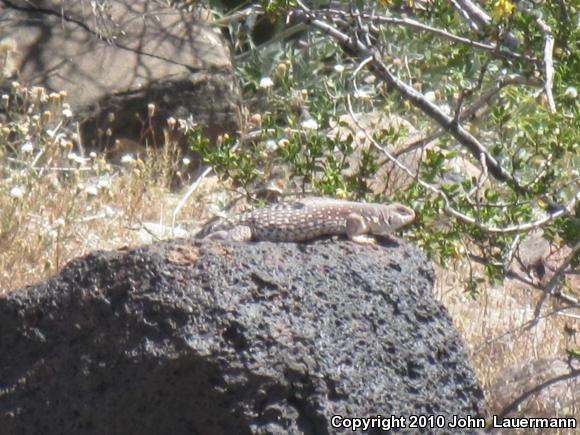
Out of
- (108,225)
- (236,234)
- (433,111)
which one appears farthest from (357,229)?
(108,225)

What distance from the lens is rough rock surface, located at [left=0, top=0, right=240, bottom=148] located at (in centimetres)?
900

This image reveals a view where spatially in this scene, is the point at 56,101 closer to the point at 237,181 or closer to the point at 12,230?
the point at 12,230

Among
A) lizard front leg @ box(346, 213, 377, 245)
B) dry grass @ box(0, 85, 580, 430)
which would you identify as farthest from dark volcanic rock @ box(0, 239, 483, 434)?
dry grass @ box(0, 85, 580, 430)

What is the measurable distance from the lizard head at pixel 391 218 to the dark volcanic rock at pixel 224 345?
44 centimetres

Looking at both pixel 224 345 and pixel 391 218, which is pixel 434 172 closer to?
pixel 391 218

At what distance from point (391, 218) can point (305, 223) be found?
37 centimetres

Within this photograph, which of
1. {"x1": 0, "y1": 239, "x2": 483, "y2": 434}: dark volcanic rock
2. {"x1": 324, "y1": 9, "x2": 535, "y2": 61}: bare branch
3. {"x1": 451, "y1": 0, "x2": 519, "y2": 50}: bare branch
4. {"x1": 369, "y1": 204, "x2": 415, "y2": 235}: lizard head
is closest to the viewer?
{"x1": 0, "y1": 239, "x2": 483, "y2": 434}: dark volcanic rock

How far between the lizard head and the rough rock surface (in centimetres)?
435

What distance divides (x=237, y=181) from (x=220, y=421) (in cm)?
212

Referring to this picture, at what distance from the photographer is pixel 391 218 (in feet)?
15.2

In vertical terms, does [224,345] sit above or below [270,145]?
below

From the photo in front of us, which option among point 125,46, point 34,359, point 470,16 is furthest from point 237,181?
point 125,46

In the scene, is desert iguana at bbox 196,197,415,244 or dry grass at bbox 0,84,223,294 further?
dry grass at bbox 0,84,223,294

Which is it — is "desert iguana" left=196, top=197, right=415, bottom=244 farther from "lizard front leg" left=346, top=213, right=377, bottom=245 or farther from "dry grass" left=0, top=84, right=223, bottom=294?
"dry grass" left=0, top=84, right=223, bottom=294
